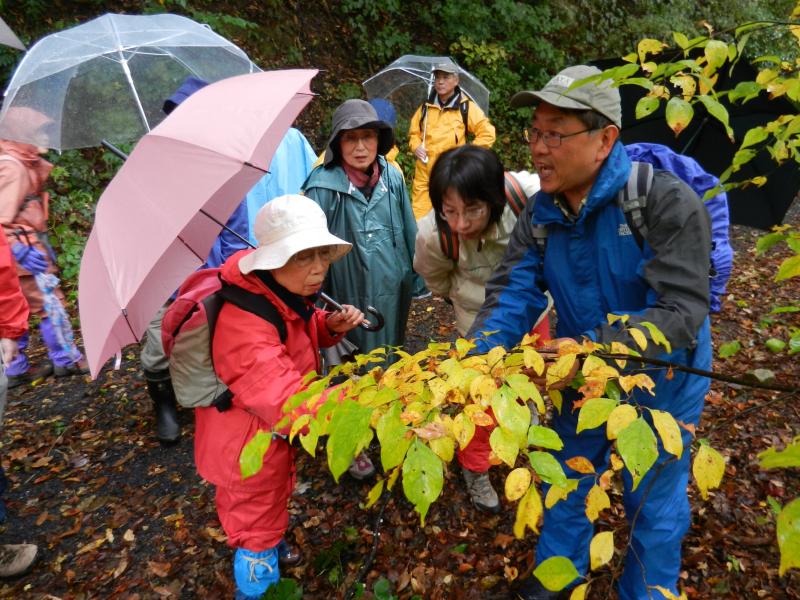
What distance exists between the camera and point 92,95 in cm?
402

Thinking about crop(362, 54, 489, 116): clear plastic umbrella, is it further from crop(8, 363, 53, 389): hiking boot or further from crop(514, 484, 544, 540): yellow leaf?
crop(514, 484, 544, 540): yellow leaf

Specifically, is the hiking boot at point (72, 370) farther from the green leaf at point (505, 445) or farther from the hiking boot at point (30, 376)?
the green leaf at point (505, 445)

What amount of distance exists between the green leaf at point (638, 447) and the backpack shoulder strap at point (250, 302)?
1.65 meters

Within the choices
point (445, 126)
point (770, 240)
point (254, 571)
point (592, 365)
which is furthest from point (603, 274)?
point (445, 126)

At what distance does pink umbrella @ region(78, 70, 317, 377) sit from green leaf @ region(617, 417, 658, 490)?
176 cm

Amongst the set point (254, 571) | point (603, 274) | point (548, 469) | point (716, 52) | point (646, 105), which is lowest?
point (254, 571)

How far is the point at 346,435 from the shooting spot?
1.10 m

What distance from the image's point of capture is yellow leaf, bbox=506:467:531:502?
1109mm

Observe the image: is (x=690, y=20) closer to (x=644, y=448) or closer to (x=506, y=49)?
(x=506, y=49)

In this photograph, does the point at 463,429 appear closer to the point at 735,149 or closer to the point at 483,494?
the point at 483,494

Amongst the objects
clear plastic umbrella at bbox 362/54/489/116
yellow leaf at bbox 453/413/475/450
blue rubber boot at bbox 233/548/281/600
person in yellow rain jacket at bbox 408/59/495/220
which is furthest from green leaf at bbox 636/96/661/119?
clear plastic umbrella at bbox 362/54/489/116

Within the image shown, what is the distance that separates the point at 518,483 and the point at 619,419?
0.26 meters

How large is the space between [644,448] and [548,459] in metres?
0.19

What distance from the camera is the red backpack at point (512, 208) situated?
9.36ft
